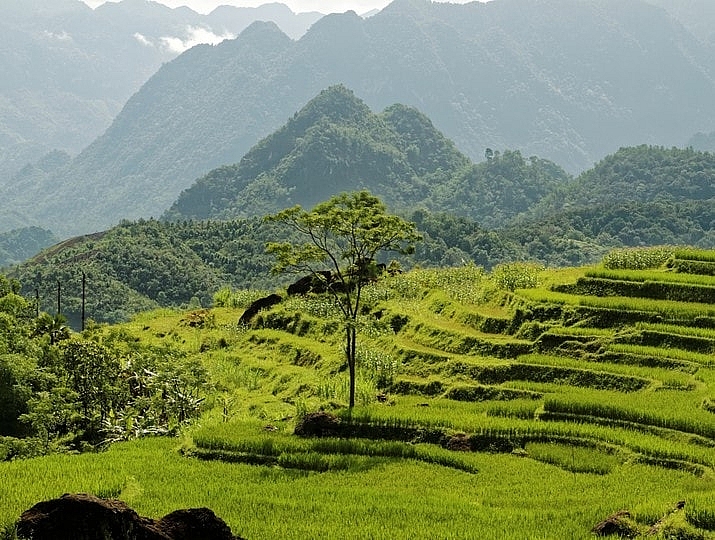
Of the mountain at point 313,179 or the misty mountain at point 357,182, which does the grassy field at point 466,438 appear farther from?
the mountain at point 313,179

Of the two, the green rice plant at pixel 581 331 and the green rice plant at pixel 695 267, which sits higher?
the green rice plant at pixel 695 267

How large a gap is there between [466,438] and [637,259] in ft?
41.4

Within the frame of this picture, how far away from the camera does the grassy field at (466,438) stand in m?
11.5

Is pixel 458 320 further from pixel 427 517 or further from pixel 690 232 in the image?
pixel 690 232

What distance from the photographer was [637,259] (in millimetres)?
25359

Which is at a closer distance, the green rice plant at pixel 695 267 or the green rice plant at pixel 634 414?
the green rice plant at pixel 634 414

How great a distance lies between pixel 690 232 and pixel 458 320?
89.5 m

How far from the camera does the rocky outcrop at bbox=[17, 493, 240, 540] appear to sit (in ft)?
28.3

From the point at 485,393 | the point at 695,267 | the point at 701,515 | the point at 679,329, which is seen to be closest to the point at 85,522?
the point at 701,515

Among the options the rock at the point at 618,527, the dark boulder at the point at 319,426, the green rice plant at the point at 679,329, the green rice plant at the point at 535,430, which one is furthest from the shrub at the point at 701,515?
the green rice plant at the point at 679,329

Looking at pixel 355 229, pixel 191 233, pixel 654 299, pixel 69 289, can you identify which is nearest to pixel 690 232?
pixel 191 233

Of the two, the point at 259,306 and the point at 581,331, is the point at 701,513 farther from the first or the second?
the point at 259,306

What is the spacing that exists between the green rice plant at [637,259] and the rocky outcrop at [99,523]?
19.4 metres

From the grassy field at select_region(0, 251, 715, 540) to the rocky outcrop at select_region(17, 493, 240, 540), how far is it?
3.94ft
